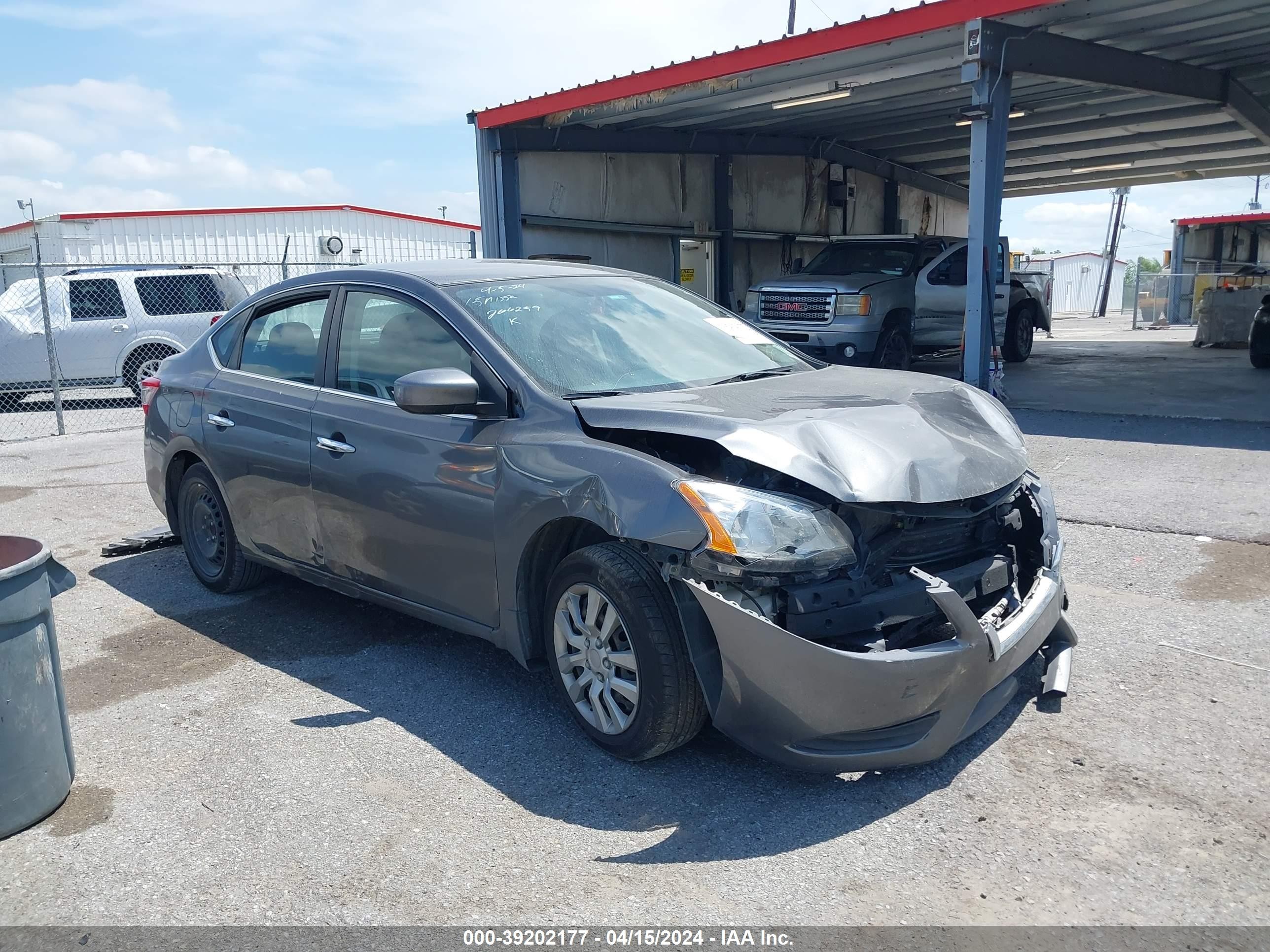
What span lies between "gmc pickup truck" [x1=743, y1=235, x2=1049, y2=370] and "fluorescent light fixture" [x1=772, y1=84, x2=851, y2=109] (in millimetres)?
2034

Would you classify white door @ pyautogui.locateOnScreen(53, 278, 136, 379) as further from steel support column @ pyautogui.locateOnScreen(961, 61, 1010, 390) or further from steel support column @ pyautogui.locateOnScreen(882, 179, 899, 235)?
steel support column @ pyautogui.locateOnScreen(882, 179, 899, 235)

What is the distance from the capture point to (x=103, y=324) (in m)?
14.0

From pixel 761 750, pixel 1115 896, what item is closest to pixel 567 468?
pixel 761 750

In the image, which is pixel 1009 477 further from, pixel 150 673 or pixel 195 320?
pixel 195 320

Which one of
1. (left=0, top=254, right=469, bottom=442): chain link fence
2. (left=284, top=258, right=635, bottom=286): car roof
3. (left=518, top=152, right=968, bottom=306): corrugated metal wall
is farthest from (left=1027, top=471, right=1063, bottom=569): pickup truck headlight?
(left=518, top=152, right=968, bottom=306): corrugated metal wall

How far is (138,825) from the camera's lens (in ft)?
10.8

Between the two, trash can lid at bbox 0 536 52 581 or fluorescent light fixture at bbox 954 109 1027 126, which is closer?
trash can lid at bbox 0 536 52 581

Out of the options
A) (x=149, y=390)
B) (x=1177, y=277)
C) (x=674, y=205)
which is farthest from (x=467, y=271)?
(x=1177, y=277)

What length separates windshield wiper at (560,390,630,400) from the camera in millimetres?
3854

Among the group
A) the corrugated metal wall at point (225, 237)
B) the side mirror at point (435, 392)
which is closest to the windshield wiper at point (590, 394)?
the side mirror at point (435, 392)

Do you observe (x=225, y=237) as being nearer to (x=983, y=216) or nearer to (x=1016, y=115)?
(x=1016, y=115)

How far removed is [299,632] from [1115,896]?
3.75 metres

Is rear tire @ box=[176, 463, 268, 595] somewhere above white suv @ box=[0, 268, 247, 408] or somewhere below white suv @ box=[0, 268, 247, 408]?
below

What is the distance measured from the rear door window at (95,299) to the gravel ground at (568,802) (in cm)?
1035
